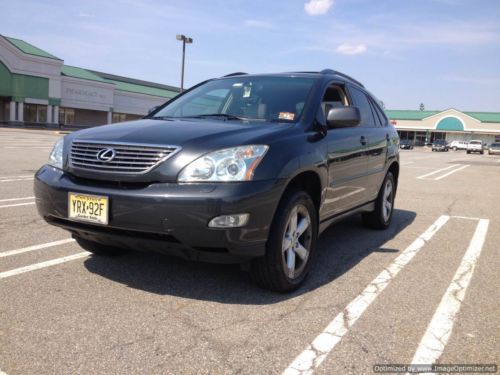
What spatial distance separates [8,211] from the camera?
6000 mm

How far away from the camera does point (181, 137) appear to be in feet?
10.7

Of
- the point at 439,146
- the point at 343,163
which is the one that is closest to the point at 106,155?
the point at 343,163

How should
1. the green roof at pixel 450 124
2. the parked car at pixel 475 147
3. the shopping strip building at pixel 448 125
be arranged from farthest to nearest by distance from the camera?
the green roof at pixel 450 124 → the shopping strip building at pixel 448 125 → the parked car at pixel 475 147

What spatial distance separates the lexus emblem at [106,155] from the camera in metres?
3.19

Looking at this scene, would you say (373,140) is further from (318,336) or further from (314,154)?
(318,336)

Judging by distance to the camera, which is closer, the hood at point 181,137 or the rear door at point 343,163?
the hood at point 181,137

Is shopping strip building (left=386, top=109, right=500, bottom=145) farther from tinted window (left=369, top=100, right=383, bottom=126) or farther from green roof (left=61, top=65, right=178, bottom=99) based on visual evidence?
tinted window (left=369, top=100, right=383, bottom=126)

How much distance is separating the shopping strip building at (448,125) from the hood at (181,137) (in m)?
71.6

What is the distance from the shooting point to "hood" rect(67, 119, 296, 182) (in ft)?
10.1

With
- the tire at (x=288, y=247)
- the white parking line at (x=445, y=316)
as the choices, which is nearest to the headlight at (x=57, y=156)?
the tire at (x=288, y=247)

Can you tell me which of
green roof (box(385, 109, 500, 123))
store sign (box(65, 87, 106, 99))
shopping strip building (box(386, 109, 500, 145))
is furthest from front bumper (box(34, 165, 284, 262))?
green roof (box(385, 109, 500, 123))

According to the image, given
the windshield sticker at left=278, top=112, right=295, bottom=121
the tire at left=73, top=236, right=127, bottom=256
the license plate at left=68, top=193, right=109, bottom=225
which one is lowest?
the tire at left=73, top=236, right=127, bottom=256

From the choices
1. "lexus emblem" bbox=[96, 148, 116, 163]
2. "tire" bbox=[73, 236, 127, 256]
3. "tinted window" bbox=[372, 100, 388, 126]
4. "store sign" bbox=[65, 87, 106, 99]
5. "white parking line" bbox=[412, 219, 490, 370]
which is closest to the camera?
"white parking line" bbox=[412, 219, 490, 370]

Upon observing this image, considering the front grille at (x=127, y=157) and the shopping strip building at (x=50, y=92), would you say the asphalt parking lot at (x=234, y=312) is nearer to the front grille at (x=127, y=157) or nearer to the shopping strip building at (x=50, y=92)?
the front grille at (x=127, y=157)
